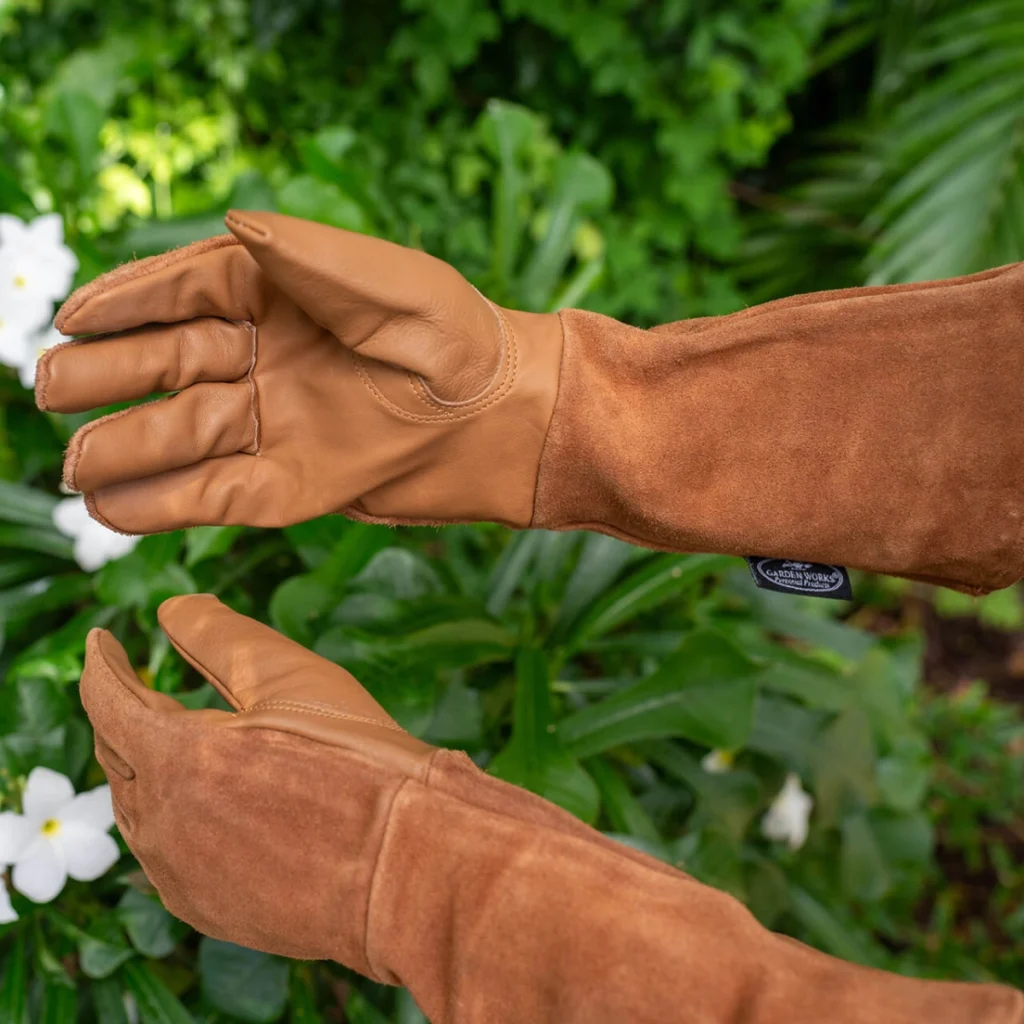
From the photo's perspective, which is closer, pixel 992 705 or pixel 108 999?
pixel 108 999

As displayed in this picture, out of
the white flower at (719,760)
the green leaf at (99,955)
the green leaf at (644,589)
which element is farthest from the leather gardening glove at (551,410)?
the white flower at (719,760)

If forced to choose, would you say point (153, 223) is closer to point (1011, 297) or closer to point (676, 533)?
point (676, 533)

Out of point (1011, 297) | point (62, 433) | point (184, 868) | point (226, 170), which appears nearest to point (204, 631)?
point (184, 868)

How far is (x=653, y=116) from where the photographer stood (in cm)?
199

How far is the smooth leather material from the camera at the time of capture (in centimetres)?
75

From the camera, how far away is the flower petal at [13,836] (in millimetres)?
911

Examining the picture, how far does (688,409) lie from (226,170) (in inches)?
57.6

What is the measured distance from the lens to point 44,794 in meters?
0.93

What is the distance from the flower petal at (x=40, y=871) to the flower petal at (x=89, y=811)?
30mm

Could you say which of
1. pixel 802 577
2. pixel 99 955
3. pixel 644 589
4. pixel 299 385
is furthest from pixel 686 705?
pixel 99 955

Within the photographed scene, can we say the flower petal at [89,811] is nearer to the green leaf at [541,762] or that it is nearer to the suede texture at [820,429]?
the green leaf at [541,762]

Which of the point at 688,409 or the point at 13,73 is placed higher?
the point at 13,73

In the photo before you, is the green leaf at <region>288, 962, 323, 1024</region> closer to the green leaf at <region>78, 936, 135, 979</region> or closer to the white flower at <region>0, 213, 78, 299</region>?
the green leaf at <region>78, 936, 135, 979</region>

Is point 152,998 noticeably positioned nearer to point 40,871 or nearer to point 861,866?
point 40,871
